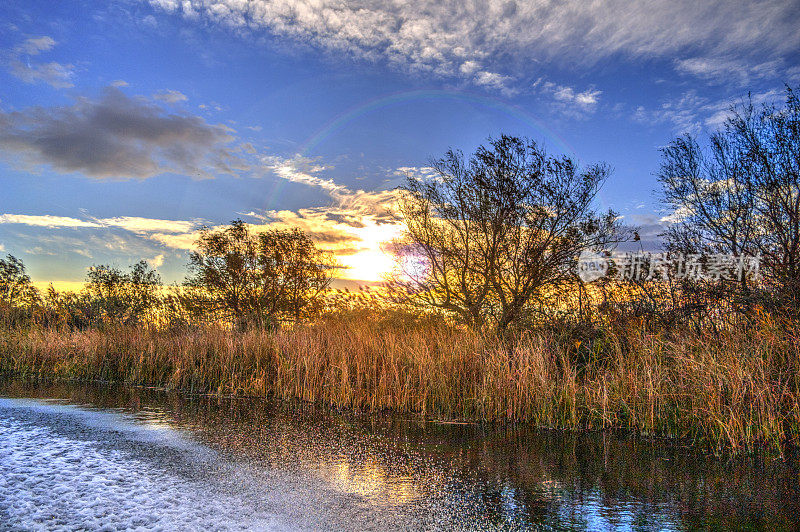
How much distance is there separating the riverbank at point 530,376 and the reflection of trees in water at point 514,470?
53 cm

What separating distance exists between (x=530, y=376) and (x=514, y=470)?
9.71 ft

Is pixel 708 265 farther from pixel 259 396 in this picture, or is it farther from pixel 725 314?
pixel 259 396

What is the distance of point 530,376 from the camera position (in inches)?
315

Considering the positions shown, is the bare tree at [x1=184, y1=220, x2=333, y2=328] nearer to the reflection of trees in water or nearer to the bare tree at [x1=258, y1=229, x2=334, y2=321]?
the bare tree at [x1=258, y1=229, x2=334, y2=321]

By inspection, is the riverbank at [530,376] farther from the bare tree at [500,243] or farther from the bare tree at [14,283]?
the bare tree at [14,283]

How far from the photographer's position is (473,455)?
5.82 metres

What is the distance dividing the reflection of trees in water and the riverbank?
1.74 feet

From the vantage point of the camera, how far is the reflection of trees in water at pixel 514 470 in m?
4.04

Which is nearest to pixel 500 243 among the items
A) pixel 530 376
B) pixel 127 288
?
pixel 530 376

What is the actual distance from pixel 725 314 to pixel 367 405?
23.2ft

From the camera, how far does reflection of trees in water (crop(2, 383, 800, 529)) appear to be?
4035mm

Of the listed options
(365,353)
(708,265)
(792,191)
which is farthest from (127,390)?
(792,191)

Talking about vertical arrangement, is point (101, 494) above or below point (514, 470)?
below

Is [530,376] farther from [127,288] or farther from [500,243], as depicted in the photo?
[127,288]
